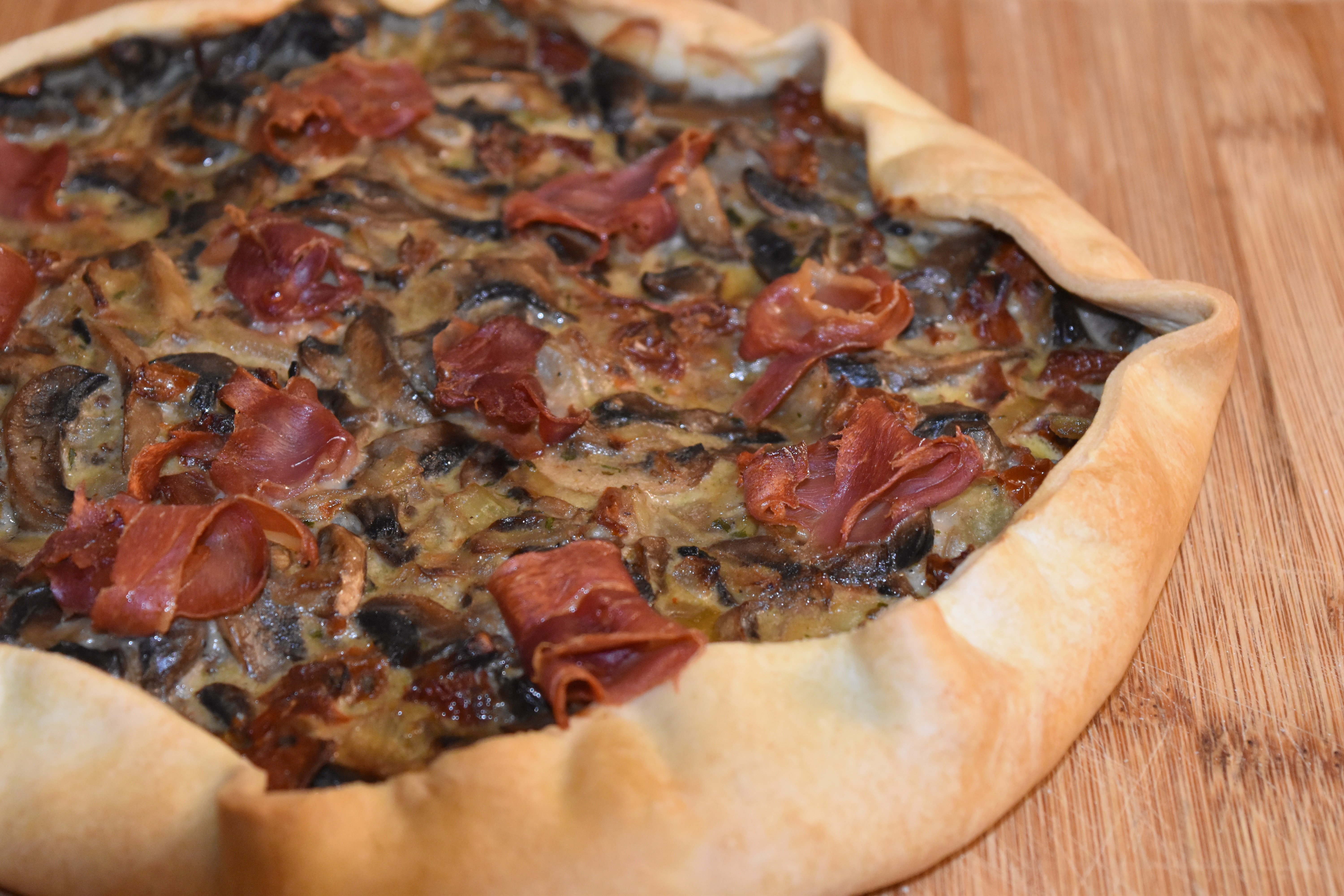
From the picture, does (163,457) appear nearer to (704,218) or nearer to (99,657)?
(99,657)

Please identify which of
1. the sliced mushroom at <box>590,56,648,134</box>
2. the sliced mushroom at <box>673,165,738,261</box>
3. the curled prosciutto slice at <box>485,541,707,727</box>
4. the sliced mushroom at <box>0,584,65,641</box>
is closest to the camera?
the curled prosciutto slice at <box>485,541,707,727</box>

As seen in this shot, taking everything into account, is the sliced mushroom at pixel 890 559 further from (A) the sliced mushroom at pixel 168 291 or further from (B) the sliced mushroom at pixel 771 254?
(A) the sliced mushroom at pixel 168 291

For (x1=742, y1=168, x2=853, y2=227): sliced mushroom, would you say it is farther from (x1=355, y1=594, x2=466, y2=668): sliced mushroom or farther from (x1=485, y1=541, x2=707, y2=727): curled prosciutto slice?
(x1=355, y1=594, x2=466, y2=668): sliced mushroom

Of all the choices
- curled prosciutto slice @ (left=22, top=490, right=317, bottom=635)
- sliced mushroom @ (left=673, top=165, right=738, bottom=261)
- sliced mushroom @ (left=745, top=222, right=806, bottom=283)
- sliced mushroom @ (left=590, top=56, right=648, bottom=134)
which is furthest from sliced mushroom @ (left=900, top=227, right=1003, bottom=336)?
curled prosciutto slice @ (left=22, top=490, right=317, bottom=635)

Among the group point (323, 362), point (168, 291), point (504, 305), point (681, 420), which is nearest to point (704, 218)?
point (504, 305)

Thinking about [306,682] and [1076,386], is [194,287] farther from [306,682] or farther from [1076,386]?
[1076,386]
